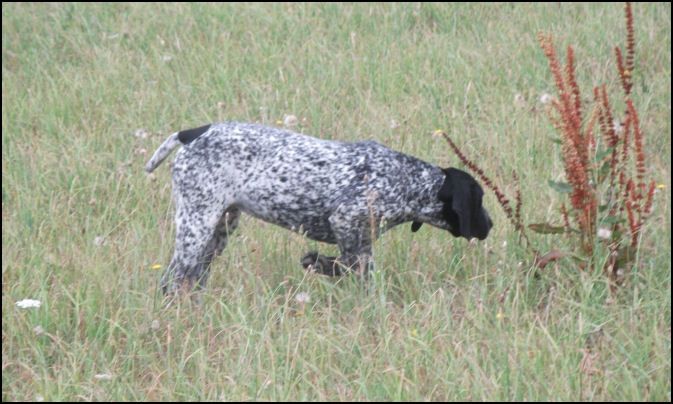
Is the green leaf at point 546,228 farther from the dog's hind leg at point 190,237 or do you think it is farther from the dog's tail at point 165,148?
the dog's tail at point 165,148

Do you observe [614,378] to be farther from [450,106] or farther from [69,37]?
[69,37]

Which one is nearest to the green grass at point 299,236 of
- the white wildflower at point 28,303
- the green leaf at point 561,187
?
the white wildflower at point 28,303

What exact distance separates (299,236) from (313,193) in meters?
0.78

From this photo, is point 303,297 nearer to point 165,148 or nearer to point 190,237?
point 190,237

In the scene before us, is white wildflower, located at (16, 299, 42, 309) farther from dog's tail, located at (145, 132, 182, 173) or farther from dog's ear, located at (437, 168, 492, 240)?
dog's ear, located at (437, 168, 492, 240)

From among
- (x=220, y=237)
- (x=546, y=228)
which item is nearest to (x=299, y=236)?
(x=220, y=237)

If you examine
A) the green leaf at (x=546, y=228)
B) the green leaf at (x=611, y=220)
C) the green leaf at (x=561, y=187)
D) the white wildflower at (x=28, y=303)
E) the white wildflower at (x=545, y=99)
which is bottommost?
the white wildflower at (x=28, y=303)

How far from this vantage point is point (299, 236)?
17.8ft

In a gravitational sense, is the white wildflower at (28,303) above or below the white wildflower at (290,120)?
below

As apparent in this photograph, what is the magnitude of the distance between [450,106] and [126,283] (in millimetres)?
3100

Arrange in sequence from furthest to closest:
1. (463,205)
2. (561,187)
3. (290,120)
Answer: (290,120) → (463,205) → (561,187)

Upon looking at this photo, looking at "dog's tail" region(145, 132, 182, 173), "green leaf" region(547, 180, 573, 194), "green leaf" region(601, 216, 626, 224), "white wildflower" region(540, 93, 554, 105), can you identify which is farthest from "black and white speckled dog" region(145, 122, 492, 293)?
"white wildflower" region(540, 93, 554, 105)

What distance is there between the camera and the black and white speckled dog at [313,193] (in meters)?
4.68

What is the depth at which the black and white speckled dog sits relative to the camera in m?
4.68
